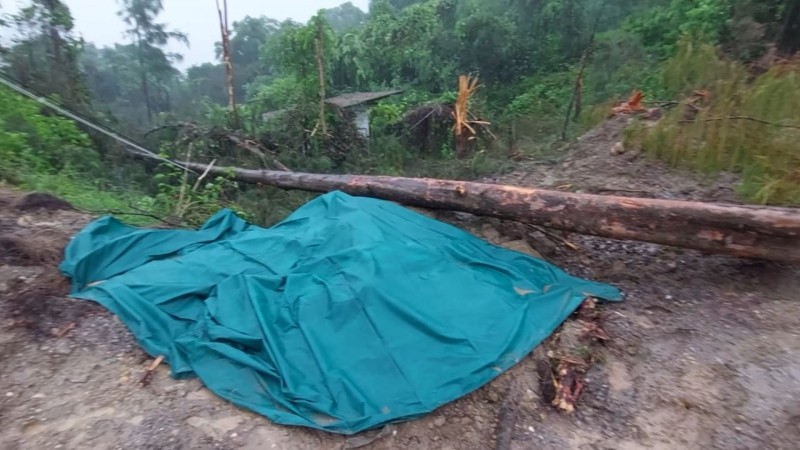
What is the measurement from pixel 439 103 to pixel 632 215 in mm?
6068

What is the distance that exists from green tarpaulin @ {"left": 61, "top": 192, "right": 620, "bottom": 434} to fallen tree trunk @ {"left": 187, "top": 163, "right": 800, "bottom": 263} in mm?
394

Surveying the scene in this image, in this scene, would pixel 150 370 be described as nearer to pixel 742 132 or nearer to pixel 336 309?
pixel 336 309

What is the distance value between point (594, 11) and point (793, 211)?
1459cm

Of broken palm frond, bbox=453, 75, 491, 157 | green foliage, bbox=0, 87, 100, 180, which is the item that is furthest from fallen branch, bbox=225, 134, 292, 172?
broken palm frond, bbox=453, 75, 491, 157

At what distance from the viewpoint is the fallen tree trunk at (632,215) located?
2895 mm

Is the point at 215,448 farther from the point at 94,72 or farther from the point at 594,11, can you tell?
the point at 94,72

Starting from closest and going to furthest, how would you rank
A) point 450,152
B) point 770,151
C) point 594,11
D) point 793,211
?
point 793,211 → point 770,151 → point 450,152 → point 594,11

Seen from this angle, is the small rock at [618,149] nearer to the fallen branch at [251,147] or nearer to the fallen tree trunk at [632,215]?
the fallen tree trunk at [632,215]

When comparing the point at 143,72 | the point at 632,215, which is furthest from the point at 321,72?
the point at 143,72

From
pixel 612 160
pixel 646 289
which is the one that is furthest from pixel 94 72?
pixel 646 289

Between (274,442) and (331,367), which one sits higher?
(331,367)

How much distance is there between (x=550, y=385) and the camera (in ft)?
8.80

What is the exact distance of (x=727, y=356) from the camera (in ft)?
8.57

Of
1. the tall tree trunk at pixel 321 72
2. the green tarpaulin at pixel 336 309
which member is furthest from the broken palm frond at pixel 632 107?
the tall tree trunk at pixel 321 72
